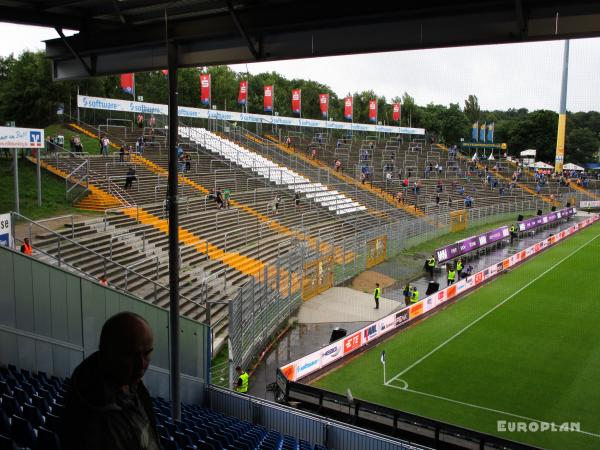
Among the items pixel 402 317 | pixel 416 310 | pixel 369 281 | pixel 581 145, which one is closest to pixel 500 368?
pixel 402 317

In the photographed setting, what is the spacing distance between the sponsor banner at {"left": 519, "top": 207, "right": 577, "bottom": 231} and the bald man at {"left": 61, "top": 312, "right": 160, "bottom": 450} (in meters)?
43.2

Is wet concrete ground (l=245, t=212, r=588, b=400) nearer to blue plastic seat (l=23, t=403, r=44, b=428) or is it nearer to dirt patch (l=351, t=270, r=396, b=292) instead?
dirt patch (l=351, t=270, r=396, b=292)

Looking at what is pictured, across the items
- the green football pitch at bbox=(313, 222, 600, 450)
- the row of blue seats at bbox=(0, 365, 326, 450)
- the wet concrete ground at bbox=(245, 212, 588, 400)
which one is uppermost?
the row of blue seats at bbox=(0, 365, 326, 450)

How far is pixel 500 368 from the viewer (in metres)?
17.6

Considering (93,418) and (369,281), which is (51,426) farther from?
(369,281)

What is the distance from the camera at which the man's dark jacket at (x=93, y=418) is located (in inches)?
65.4

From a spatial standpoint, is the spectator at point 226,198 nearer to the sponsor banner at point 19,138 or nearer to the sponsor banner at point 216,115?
the sponsor banner at point 19,138

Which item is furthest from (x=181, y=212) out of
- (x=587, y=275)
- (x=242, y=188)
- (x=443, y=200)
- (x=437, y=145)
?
(x=437, y=145)

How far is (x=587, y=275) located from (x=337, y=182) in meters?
17.3

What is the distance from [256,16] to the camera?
314 inches

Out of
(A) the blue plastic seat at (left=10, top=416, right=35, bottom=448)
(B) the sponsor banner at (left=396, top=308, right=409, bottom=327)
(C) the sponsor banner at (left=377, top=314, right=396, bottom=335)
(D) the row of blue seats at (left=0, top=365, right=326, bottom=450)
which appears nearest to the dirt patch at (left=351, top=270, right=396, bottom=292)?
(B) the sponsor banner at (left=396, top=308, right=409, bottom=327)

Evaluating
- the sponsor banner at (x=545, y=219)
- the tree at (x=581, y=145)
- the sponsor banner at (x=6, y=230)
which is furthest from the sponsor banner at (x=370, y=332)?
the tree at (x=581, y=145)

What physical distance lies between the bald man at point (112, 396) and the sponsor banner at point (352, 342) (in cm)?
1611

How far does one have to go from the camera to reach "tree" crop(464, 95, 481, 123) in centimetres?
4733
